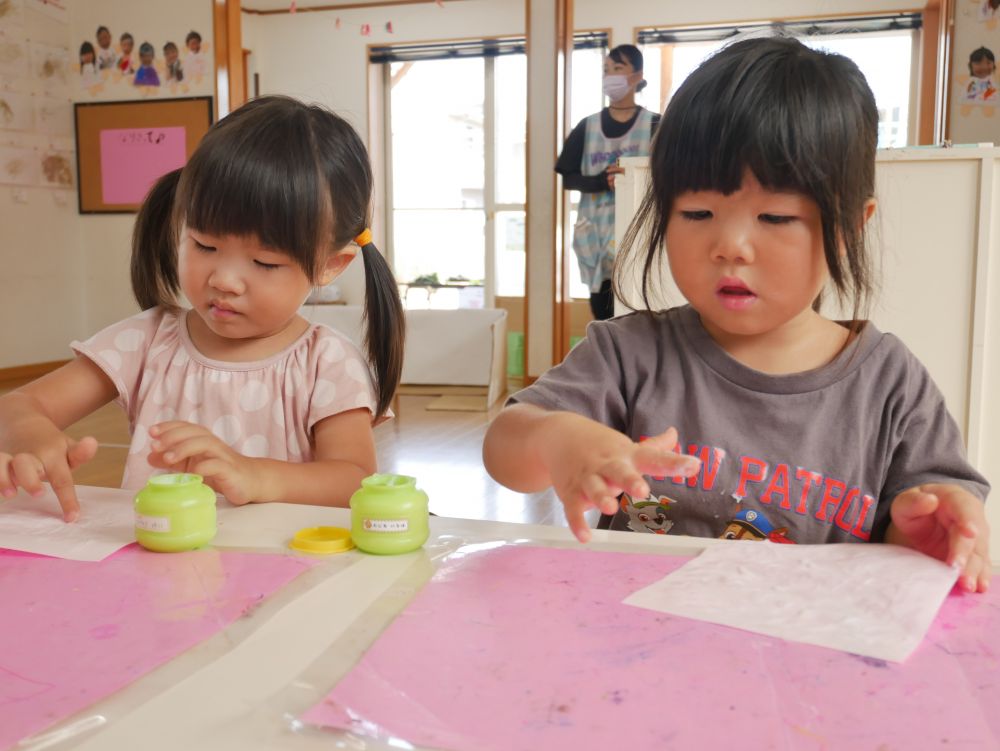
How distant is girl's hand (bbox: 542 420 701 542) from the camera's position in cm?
49

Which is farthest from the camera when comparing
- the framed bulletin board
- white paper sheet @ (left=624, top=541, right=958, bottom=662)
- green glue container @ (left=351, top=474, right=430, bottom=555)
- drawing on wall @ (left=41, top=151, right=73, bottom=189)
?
drawing on wall @ (left=41, top=151, right=73, bottom=189)

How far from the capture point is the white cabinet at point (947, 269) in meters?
1.52

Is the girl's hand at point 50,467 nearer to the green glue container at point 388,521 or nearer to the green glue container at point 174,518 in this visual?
the green glue container at point 174,518

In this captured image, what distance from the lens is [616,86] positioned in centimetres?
378

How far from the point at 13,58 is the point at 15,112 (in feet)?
0.85

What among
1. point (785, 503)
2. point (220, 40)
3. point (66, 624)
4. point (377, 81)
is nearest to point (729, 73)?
point (785, 503)

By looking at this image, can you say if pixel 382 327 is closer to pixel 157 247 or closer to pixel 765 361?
pixel 157 247

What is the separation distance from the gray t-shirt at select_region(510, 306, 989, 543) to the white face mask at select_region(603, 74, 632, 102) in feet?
10.3

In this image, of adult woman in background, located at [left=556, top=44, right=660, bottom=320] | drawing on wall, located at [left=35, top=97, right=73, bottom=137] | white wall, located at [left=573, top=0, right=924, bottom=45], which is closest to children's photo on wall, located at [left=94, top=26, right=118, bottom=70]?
drawing on wall, located at [left=35, top=97, right=73, bottom=137]

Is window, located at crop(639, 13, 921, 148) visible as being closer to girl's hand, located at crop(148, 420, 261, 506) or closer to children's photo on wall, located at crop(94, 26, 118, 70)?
children's photo on wall, located at crop(94, 26, 118, 70)

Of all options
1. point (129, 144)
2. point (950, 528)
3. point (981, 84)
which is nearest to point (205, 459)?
point (950, 528)

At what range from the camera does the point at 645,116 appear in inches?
151

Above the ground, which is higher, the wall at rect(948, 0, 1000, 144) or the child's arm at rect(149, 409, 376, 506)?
the wall at rect(948, 0, 1000, 144)

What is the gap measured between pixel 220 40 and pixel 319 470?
395 centimetres
